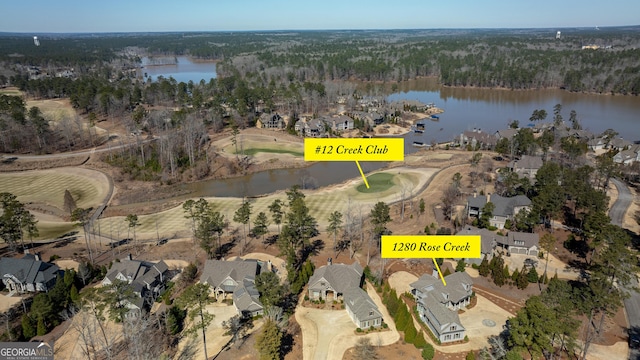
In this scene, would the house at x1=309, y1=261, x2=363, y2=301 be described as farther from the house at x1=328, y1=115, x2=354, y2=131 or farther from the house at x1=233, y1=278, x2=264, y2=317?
the house at x1=328, y1=115, x2=354, y2=131

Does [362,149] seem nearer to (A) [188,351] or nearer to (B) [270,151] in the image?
(A) [188,351]

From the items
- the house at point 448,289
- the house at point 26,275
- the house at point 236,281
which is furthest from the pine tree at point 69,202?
the house at point 448,289

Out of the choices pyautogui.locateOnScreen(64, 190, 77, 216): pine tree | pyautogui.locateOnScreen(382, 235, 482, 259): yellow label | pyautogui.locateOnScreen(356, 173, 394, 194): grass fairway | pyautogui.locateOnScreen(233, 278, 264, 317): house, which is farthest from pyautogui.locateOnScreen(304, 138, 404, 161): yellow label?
pyautogui.locateOnScreen(64, 190, 77, 216): pine tree

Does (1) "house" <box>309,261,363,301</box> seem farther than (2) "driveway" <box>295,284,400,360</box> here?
Yes

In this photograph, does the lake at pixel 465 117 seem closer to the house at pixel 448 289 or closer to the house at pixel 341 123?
the house at pixel 341 123

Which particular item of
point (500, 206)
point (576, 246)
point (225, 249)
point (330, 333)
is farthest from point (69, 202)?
point (576, 246)

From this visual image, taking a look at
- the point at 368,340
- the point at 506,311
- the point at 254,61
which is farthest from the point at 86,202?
the point at 254,61

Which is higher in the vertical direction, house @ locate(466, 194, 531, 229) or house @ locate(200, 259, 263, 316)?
house @ locate(466, 194, 531, 229)
